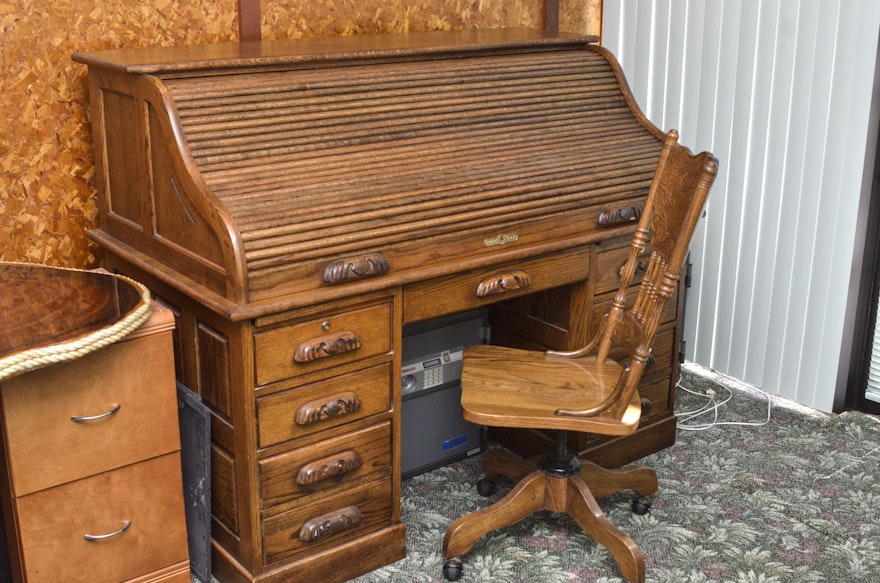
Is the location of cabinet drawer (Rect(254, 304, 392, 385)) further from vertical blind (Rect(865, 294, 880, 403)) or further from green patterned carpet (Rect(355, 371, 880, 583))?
vertical blind (Rect(865, 294, 880, 403))

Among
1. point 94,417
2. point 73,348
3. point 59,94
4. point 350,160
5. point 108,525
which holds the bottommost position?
point 108,525

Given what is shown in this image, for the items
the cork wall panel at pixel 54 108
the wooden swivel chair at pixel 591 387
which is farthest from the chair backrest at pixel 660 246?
the cork wall panel at pixel 54 108

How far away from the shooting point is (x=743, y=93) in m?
3.67

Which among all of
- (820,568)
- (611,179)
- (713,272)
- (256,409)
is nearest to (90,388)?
(256,409)

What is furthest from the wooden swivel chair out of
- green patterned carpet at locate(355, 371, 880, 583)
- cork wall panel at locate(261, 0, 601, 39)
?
cork wall panel at locate(261, 0, 601, 39)

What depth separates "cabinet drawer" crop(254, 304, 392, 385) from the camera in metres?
2.44

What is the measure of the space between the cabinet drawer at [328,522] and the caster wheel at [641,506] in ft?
2.46

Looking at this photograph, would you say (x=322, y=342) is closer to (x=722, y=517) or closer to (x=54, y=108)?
(x=54, y=108)

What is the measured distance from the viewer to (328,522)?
105 inches

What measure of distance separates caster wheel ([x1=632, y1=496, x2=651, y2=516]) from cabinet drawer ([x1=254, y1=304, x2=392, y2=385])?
95 centimetres

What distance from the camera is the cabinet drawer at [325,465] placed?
2.54 meters

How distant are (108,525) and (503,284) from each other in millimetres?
1160

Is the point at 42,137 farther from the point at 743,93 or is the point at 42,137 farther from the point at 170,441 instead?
the point at 743,93

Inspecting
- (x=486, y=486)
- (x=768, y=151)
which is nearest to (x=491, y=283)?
(x=486, y=486)
